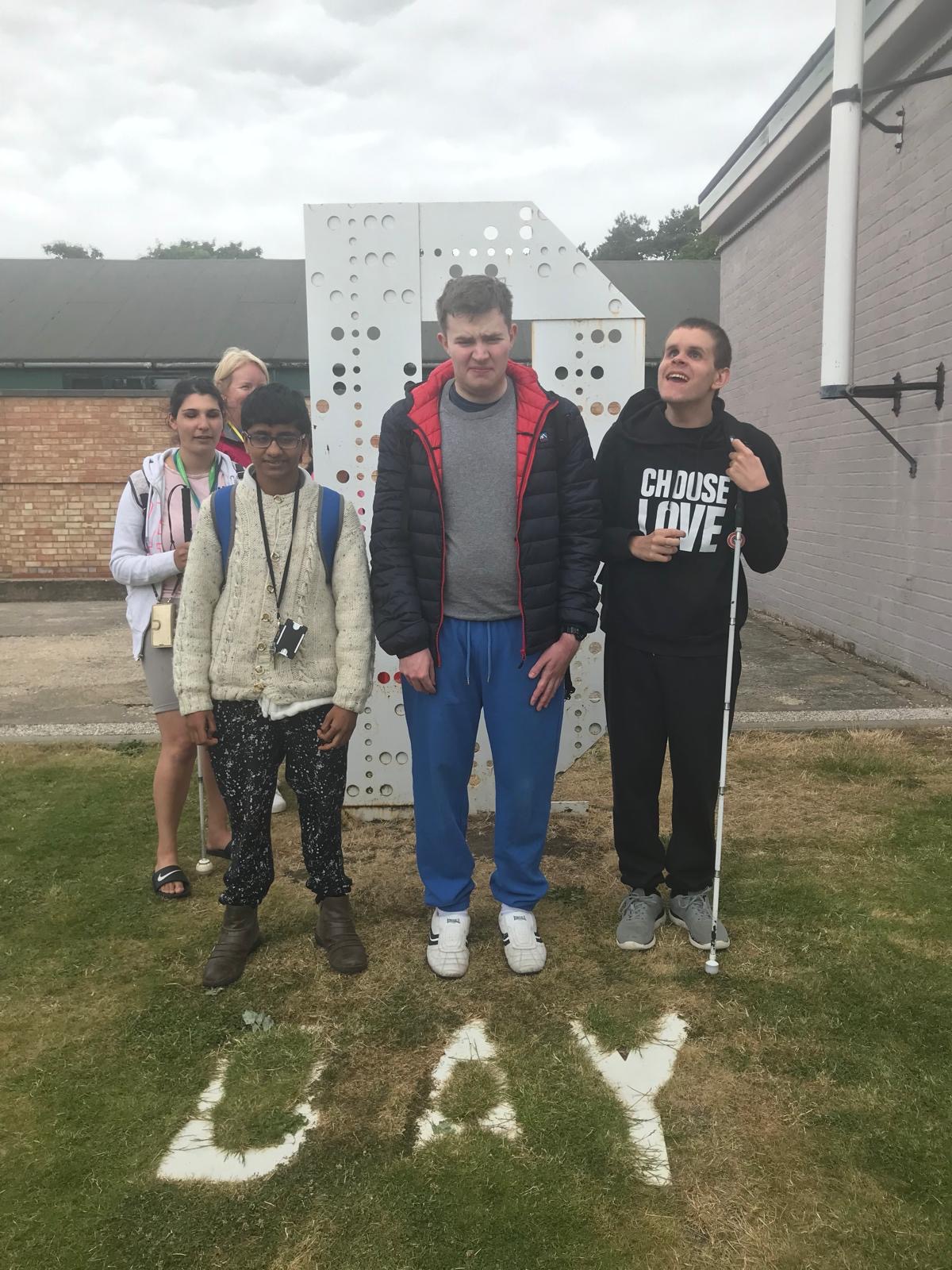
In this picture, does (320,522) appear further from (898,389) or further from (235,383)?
(898,389)

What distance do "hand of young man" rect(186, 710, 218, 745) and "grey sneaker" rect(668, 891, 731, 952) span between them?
1.61 metres

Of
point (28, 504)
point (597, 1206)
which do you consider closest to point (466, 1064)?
point (597, 1206)

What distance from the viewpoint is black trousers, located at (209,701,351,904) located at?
2756mm

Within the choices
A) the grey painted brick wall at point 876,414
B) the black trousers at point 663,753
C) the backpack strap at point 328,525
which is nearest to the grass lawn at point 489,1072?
the black trousers at point 663,753

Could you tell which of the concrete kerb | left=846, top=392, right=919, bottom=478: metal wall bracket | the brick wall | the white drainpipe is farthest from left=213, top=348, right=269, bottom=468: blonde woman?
the brick wall

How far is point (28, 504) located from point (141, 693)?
754cm

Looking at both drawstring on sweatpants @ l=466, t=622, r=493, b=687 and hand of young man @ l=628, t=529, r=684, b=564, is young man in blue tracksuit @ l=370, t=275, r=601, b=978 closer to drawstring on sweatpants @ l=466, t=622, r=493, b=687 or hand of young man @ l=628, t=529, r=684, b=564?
drawstring on sweatpants @ l=466, t=622, r=493, b=687

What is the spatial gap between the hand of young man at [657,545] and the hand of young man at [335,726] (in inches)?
39.2

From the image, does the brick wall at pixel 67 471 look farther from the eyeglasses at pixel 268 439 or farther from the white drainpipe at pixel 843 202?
the eyeglasses at pixel 268 439

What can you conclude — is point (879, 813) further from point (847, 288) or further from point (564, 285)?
point (847, 288)

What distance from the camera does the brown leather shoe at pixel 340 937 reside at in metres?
2.86

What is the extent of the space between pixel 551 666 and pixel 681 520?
0.61 m

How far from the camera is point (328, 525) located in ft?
9.07

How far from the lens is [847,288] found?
6.42 m
